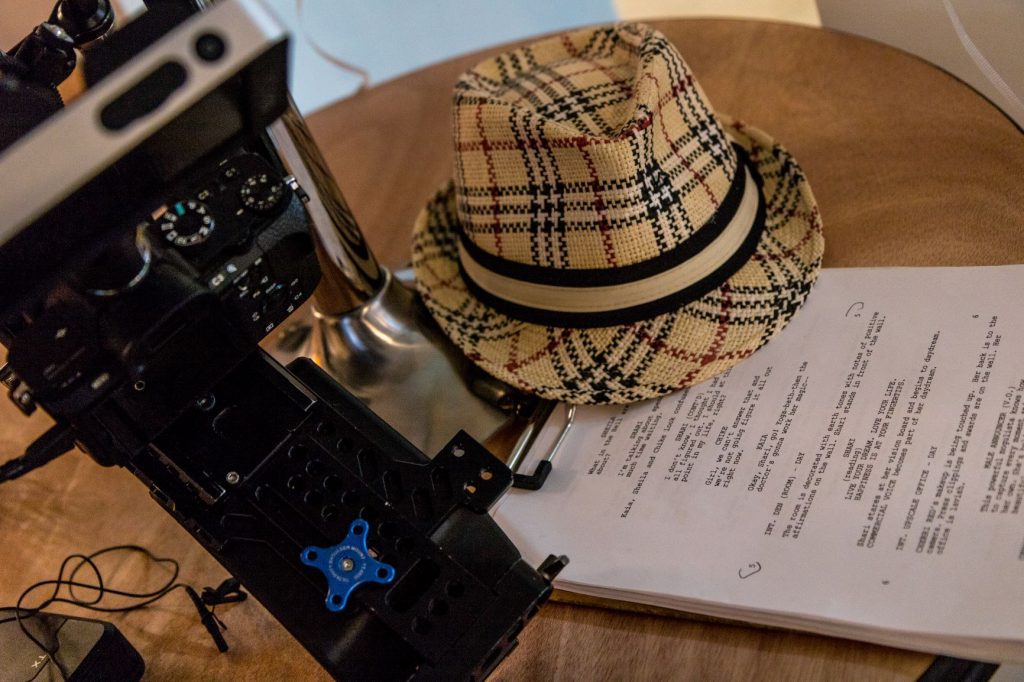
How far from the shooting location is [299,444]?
22.8 inches

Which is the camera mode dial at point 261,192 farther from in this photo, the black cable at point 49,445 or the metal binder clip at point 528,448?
the metal binder clip at point 528,448

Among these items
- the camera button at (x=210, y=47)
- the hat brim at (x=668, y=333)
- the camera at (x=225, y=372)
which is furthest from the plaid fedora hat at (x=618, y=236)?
the camera button at (x=210, y=47)

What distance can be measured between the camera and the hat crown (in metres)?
0.21

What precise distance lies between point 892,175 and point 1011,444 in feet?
1.06

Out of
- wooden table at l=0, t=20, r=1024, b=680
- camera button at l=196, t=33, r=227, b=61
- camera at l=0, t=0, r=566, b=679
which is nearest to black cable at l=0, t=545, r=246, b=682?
wooden table at l=0, t=20, r=1024, b=680

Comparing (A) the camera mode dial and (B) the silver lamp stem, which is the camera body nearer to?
(A) the camera mode dial

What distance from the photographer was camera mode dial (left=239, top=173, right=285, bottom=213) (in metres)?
0.54

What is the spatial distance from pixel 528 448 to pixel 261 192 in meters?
0.31

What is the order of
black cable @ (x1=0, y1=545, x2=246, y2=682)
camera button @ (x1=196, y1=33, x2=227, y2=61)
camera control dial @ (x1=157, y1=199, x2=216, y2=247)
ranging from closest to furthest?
camera button @ (x1=196, y1=33, x2=227, y2=61)
camera control dial @ (x1=157, y1=199, x2=216, y2=247)
black cable @ (x1=0, y1=545, x2=246, y2=682)

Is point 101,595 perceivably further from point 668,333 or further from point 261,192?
point 668,333

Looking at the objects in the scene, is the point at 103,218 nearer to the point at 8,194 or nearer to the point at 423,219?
the point at 8,194

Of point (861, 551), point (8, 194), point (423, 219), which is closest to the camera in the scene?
point (8, 194)

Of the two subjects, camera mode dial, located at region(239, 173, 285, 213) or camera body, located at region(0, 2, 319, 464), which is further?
camera mode dial, located at region(239, 173, 285, 213)

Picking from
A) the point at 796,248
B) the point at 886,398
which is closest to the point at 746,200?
the point at 796,248
